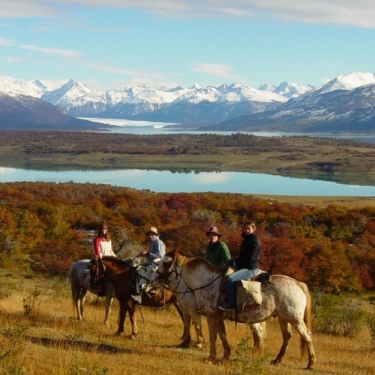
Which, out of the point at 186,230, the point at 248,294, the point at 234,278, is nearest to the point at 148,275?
the point at 234,278

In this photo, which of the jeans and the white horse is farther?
the white horse

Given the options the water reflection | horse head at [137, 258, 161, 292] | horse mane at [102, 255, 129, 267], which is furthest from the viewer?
the water reflection

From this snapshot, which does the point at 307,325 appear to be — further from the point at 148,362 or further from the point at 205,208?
the point at 205,208

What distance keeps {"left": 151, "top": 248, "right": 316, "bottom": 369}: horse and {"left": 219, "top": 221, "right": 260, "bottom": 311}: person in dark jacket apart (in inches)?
8.3

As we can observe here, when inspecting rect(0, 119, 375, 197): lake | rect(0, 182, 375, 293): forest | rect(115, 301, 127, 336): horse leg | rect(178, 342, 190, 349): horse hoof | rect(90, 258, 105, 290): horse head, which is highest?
rect(90, 258, 105, 290): horse head

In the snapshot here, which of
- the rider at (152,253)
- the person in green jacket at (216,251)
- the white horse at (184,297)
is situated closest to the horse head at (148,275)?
the white horse at (184,297)

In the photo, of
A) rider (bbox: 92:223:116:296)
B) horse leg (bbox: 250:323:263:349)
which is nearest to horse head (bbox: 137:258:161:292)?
rider (bbox: 92:223:116:296)

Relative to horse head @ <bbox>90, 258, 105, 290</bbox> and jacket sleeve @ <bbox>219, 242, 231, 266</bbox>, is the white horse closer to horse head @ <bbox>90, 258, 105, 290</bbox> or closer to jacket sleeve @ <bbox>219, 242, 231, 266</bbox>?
jacket sleeve @ <bbox>219, 242, 231, 266</bbox>

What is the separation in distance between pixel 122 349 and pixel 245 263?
2.65 meters

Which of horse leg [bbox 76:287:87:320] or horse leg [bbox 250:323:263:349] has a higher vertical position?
horse leg [bbox 250:323:263:349]

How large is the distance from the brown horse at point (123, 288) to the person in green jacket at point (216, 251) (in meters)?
1.42

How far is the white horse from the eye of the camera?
36.7 feet

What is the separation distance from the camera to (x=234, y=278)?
→ 34.3 feet

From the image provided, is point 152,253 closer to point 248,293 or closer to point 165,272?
point 165,272
